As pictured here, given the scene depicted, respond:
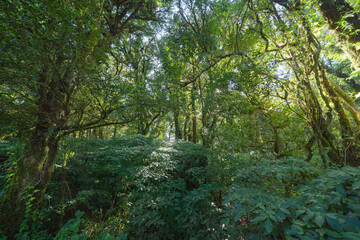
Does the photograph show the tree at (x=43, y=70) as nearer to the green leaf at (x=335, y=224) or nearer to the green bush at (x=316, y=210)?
the green bush at (x=316, y=210)

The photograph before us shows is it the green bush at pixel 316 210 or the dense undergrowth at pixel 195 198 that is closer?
the green bush at pixel 316 210

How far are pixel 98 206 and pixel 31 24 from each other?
5118mm

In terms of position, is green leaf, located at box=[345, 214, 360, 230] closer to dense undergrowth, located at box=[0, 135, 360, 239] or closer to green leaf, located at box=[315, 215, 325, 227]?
dense undergrowth, located at box=[0, 135, 360, 239]

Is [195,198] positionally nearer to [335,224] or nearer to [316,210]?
[316,210]

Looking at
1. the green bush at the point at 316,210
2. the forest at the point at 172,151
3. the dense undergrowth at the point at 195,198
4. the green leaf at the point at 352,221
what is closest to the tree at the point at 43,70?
the forest at the point at 172,151

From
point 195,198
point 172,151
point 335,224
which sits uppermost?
point 172,151

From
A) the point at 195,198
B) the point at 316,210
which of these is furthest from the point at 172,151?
the point at 316,210

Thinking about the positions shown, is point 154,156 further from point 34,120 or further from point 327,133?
point 327,133

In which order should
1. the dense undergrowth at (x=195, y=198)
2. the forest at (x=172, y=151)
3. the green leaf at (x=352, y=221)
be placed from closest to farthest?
1. the green leaf at (x=352, y=221)
2. the dense undergrowth at (x=195, y=198)
3. the forest at (x=172, y=151)

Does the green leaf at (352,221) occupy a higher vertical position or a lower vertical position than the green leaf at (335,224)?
higher

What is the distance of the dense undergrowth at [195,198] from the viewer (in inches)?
58.7

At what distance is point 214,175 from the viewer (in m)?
3.82

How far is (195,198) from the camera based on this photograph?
3186 mm

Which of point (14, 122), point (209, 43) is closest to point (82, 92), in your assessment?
point (14, 122)
